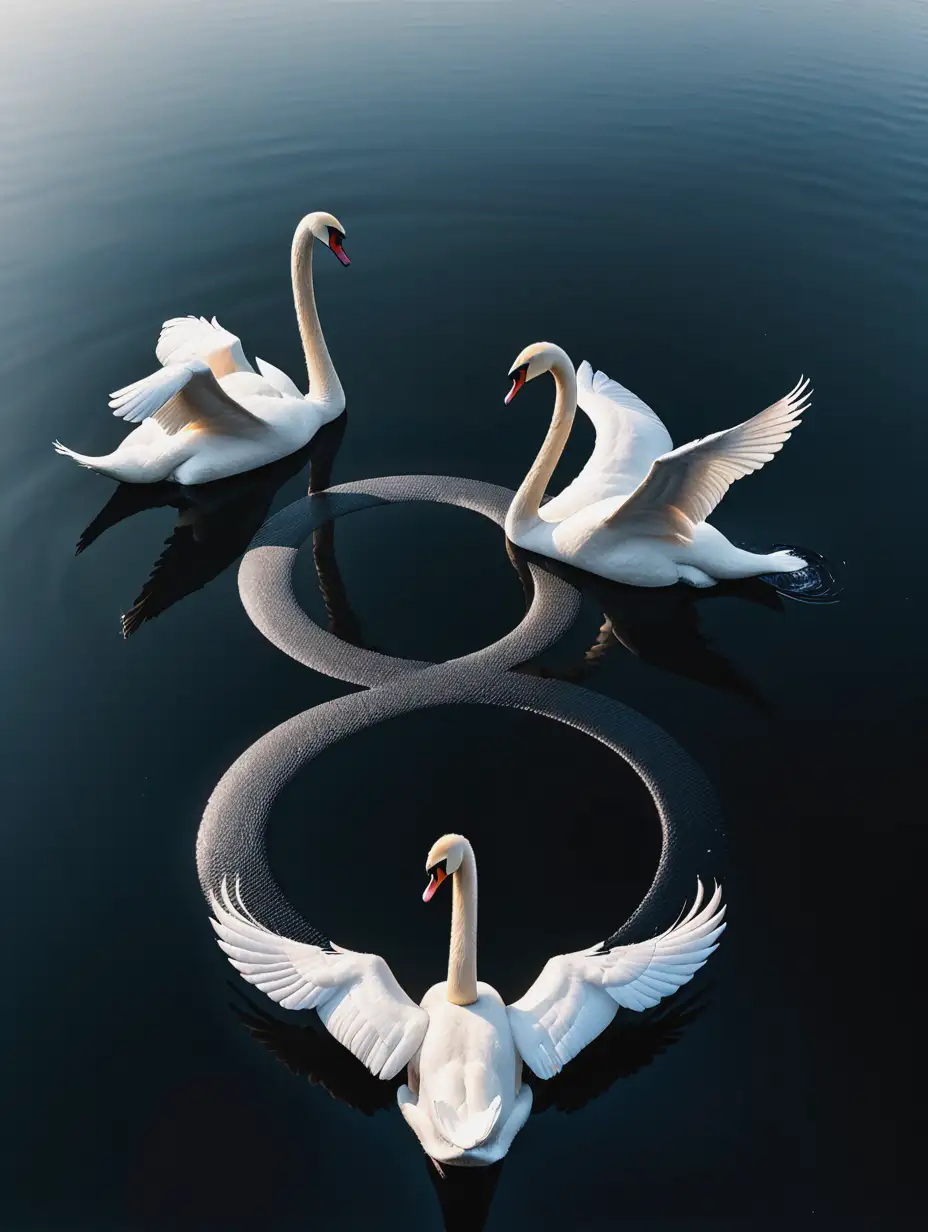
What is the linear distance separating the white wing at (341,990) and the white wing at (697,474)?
5.54 m

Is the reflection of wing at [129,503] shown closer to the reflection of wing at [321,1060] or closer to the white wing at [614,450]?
the white wing at [614,450]

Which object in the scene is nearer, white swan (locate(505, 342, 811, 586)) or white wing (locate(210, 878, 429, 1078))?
white wing (locate(210, 878, 429, 1078))

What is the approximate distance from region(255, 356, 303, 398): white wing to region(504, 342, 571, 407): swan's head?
4019 mm

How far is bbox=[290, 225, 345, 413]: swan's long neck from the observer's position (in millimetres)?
14328

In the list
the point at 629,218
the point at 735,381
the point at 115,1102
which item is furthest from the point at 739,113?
the point at 115,1102

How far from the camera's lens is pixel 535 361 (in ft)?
38.8

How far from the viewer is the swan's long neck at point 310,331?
1433 cm

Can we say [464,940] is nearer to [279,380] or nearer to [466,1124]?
[466,1124]

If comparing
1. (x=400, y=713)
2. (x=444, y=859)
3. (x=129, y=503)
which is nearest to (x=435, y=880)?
(x=444, y=859)

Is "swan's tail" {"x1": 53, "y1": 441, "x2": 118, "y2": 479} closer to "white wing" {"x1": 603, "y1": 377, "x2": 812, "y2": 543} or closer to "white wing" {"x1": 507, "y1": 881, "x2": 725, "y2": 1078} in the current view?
"white wing" {"x1": 603, "y1": 377, "x2": 812, "y2": 543}

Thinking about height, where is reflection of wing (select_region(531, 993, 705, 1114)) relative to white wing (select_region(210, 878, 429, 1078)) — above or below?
below

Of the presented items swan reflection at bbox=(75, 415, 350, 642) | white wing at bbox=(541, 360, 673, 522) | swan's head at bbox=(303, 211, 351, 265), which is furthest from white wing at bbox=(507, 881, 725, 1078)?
swan's head at bbox=(303, 211, 351, 265)

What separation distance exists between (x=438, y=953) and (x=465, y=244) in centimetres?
1475

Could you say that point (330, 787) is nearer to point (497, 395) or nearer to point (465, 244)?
point (497, 395)
